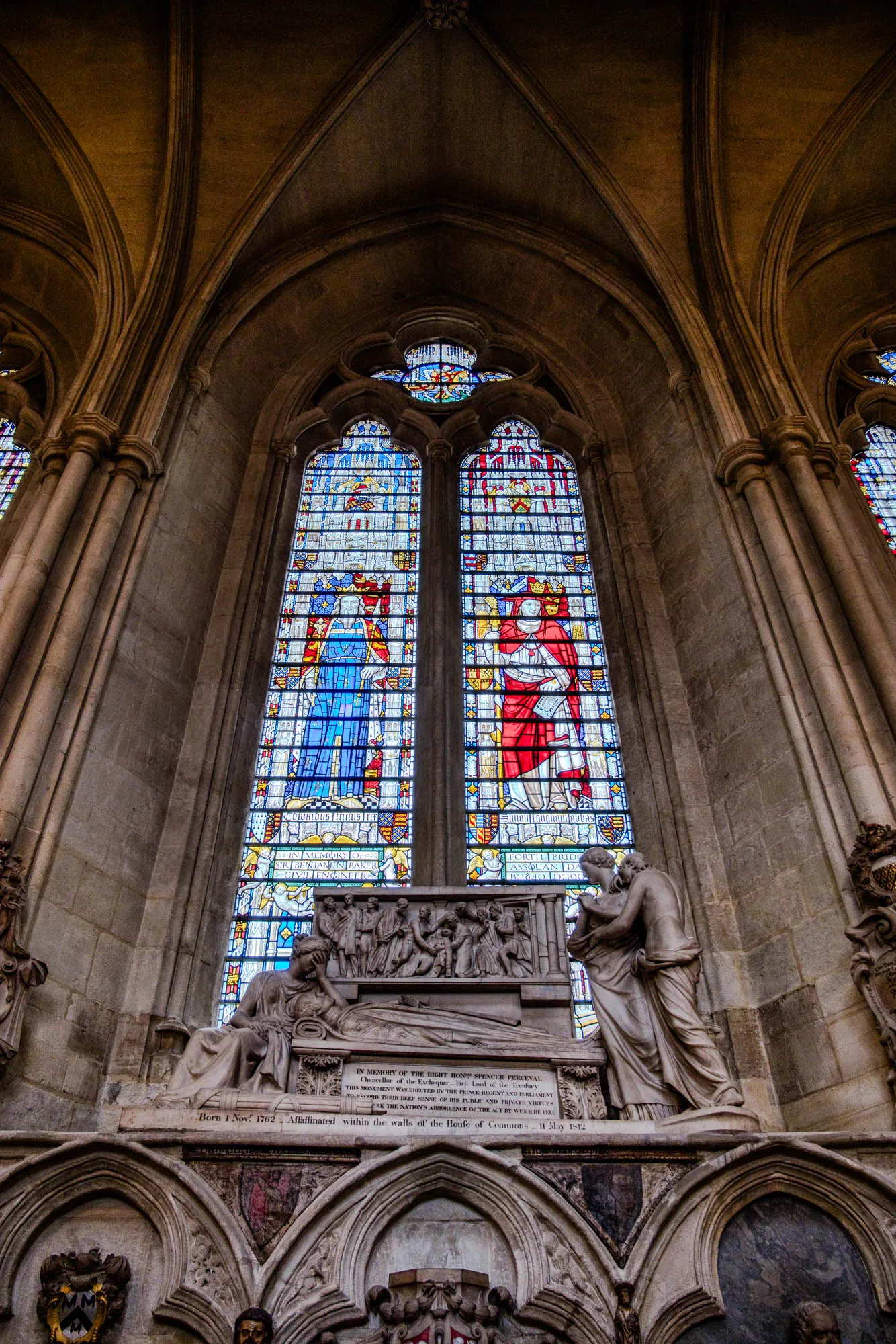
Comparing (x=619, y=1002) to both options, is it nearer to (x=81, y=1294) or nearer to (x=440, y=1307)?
(x=440, y=1307)

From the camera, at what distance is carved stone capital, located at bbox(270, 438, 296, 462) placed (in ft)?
34.9

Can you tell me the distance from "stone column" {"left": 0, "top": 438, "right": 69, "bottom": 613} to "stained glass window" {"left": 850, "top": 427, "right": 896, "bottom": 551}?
6885mm

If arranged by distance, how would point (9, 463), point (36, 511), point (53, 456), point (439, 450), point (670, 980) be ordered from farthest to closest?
point (439, 450), point (9, 463), point (53, 456), point (36, 511), point (670, 980)

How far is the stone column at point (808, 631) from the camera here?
6.70 meters

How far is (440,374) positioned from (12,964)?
8.11 metres

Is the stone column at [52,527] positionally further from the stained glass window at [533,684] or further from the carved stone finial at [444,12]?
the carved stone finial at [444,12]

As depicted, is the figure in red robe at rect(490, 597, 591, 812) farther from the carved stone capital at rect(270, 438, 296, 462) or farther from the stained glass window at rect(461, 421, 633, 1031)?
the carved stone capital at rect(270, 438, 296, 462)

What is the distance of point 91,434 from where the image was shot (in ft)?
28.3

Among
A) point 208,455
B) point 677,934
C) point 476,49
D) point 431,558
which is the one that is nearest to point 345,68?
point 476,49

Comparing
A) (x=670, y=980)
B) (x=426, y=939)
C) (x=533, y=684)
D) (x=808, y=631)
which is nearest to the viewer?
(x=670, y=980)

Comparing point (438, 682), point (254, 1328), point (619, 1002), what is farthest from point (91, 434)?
point (254, 1328)

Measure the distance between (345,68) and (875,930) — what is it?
9690 millimetres

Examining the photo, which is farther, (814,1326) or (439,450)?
(439,450)

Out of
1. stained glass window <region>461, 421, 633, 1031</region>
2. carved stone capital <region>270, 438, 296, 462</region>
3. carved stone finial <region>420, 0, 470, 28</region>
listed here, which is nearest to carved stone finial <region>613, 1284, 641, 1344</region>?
stained glass window <region>461, 421, 633, 1031</region>
